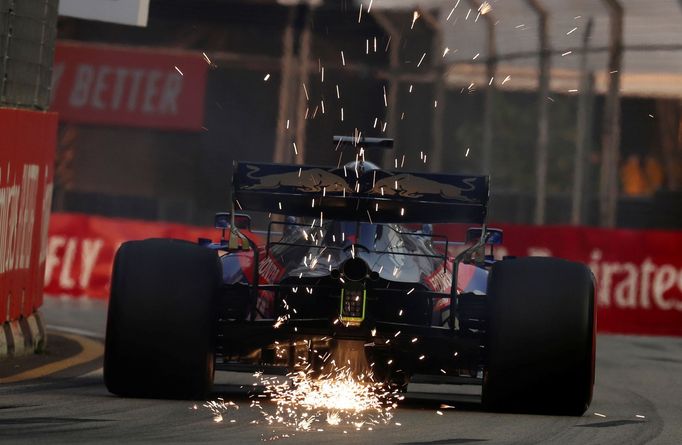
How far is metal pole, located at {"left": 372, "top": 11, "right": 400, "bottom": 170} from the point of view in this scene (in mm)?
27859

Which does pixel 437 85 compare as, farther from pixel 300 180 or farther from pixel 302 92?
pixel 300 180

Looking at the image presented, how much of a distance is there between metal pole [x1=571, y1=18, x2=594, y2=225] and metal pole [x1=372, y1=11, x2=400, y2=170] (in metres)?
3.91

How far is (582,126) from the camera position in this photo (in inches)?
939

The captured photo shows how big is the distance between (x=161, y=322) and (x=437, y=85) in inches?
646

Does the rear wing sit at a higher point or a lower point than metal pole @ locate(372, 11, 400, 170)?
lower

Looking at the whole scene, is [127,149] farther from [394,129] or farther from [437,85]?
[437,85]

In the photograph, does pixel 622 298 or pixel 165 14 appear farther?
pixel 165 14

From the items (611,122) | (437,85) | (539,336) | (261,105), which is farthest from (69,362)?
(261,105)

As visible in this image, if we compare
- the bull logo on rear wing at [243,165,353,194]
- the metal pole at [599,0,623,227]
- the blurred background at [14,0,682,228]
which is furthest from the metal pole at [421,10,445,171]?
the bull logo on rear wing at [243,165,353,194]

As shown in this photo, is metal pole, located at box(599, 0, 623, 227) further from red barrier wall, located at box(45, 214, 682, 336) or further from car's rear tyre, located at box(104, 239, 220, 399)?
car's rear tyre, located at box(104, 239, 220, 399)

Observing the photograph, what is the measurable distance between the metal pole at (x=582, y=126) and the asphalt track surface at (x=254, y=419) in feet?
30.5

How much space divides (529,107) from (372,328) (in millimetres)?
34428

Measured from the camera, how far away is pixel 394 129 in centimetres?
3016

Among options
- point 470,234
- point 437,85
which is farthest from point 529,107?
point 470,234
